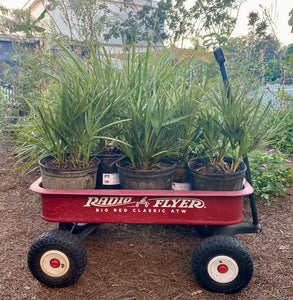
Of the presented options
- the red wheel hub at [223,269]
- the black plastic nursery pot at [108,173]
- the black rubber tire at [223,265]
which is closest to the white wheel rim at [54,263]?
the black plastic nursery pot at [108,173]

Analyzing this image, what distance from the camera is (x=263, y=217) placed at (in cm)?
244

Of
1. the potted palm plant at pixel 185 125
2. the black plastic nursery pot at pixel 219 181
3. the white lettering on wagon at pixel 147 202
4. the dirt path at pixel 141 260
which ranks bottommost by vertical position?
the dirt path at pixel 141 260

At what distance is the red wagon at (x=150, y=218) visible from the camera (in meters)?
1.52

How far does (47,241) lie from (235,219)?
3.24 feet

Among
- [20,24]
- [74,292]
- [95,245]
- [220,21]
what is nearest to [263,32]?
[220,21]

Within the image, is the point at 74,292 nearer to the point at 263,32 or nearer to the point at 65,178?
the point at 65,178

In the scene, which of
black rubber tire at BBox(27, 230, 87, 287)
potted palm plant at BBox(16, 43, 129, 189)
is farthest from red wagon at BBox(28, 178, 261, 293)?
potted palm plant at BBox(16, 43, 129, 189)

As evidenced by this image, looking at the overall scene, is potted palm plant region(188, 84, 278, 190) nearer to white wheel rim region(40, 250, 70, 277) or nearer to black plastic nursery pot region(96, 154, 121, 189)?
black plastic nursery pot region(96, 154, 121, 189)

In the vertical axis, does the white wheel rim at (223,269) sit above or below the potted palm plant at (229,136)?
below

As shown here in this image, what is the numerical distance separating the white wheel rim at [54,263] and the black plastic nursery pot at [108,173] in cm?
45

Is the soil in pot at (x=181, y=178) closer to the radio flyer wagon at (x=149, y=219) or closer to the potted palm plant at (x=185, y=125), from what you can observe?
the potted palm plant at (x=185, y=125)

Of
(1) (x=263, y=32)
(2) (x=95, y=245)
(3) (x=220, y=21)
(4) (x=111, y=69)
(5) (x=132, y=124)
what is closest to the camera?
(5) (x=132, y=124)

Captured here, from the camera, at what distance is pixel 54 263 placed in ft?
5.21

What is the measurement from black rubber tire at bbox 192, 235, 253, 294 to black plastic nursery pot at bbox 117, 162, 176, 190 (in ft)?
1.26
